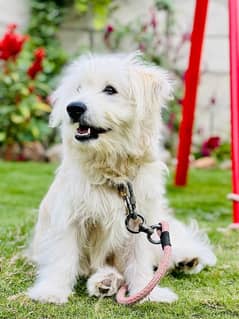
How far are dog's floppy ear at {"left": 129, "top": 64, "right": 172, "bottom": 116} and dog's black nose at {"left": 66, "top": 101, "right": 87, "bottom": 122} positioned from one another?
245 millimetres

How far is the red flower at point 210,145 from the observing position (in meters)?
7.93

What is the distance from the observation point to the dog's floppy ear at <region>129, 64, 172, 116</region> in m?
2.88

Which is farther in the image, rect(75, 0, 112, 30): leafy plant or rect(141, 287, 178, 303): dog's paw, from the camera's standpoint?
rect(75, 0, 112, 30): leafy plant

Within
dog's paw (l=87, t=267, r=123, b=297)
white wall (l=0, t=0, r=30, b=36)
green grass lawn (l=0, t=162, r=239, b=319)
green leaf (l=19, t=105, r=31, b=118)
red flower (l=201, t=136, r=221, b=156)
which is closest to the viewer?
green grass lawn (l=0, t=162, r=239, b=319)

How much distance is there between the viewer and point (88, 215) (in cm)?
286

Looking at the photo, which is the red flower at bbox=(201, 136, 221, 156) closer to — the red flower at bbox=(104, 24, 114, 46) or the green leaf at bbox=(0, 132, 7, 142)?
the red flower at bbox=(104, 24, 114, 46)

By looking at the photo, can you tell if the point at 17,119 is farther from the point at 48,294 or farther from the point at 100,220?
the point at 48,294

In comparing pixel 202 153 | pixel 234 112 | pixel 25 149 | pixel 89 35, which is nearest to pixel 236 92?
pixel 234 112

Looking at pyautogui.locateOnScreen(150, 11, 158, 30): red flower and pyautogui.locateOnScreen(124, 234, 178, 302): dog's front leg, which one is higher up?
pyautogui.locateOnScreen(150, 11, 158, 30): red flower

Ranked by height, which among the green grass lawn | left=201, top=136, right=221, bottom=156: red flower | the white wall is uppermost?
the white wall

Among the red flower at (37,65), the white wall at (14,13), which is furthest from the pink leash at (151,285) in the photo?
the white wall at (14,13)

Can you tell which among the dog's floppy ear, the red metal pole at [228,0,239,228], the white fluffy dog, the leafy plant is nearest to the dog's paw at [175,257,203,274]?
the white fluffy dog

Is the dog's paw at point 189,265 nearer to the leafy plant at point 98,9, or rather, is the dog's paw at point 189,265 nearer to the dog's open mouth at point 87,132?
the dog's open mouth at point 87,132

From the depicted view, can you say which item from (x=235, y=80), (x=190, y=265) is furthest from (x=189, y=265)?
(x=235, y=80)
